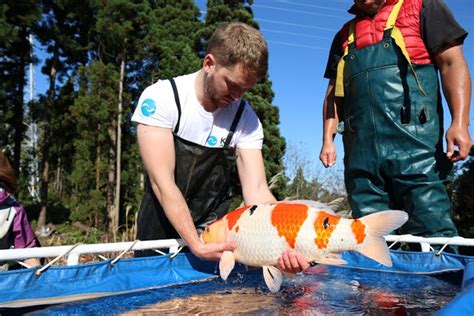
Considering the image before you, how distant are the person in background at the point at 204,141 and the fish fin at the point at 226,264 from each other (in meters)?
0.04

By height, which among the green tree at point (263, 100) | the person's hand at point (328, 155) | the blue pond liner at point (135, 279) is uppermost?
the green tree at point (263, 100)

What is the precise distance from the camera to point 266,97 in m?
15.8

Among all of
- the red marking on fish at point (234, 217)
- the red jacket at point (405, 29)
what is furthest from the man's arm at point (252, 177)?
the red jacket at point (405, 29)

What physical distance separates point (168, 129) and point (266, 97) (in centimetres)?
1343

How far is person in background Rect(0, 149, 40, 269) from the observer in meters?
2.93

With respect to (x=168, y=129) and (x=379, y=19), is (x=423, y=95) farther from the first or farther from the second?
(x=168, y=129)

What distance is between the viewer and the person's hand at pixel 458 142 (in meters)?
2.70

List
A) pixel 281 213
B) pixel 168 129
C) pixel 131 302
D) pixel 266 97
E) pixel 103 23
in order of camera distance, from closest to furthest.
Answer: pixel 131 302 < pixel 281 213 < pixel 168 129 < pixel 266 97 < pixel 103 23

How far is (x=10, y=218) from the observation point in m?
2.95

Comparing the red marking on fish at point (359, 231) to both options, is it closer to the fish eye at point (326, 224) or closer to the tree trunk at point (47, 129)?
the fish eye at point (326, 224)

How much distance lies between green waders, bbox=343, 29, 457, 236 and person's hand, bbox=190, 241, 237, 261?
110cm

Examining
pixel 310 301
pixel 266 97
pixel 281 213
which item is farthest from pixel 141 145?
pixel 266 97

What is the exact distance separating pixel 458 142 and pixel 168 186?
1657 mm

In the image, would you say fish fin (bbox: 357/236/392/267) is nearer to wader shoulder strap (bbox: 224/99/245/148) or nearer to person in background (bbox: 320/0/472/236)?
person in background (bbox: 320/0/472/236)
